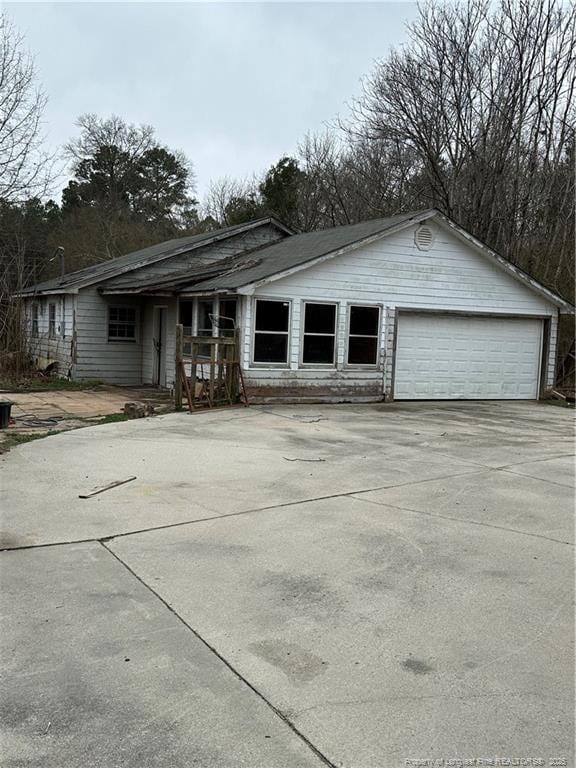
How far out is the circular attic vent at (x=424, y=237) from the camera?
15648 millimetres

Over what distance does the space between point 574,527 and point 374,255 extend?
33.9 feet

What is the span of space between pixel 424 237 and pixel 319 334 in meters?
3.53

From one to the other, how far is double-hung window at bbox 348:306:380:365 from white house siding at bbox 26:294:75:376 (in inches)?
319

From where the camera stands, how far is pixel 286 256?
15906 millimetres

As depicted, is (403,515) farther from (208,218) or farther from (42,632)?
(208,218)

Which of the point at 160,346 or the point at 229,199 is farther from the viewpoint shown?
the point at 229,199

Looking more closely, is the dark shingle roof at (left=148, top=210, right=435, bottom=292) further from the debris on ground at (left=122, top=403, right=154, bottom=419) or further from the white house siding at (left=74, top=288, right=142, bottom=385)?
the debris on ground at (left=122, top=403, right=154, bottom=419)

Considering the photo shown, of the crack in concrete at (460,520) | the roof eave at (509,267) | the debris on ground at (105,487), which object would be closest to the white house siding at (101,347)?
the roof eave at (509,267)

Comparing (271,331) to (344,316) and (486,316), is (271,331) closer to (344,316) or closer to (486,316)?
(344,316)

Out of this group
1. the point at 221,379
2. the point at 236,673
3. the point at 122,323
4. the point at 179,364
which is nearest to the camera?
the point at 236,673

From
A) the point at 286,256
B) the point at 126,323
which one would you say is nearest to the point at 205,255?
the point at 126,323

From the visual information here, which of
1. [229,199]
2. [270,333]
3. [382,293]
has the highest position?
[229,199]

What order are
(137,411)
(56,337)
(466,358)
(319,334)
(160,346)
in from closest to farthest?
(137,411) < (319,334) < (466,358) < (160,346) < (56,337)

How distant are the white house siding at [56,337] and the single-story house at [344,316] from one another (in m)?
0.12
